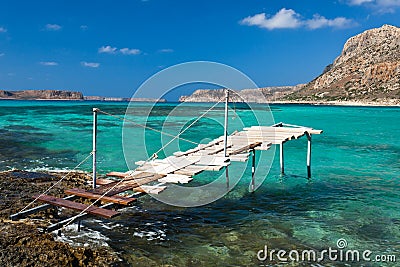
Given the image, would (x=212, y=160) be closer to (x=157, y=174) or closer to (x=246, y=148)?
(x=157, y=174)

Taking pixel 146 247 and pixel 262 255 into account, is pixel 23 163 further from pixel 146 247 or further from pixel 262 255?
pixel 262 255

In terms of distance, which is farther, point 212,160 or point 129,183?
point 212,160

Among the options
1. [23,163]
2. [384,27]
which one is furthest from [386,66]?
[23,163]

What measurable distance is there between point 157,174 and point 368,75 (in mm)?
147169

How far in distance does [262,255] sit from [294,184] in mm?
7525

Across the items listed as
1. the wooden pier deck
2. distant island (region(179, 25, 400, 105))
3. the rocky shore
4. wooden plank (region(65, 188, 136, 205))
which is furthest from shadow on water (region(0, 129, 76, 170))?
distant island (region(179, 25, 400, 105))

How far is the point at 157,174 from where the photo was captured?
32.2 feet

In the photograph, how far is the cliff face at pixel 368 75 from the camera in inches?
5162

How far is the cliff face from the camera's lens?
131 metres

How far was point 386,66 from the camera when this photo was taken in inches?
5182

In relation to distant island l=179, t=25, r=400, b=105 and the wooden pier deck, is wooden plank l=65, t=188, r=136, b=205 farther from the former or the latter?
distant island l=179, t=25, r=400, b=105

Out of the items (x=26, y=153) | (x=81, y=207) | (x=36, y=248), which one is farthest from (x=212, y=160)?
(x=26, y=153)

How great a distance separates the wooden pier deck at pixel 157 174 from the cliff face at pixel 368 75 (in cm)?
12643

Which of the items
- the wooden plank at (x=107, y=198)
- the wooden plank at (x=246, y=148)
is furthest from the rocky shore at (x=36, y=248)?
the wooden plank at (x=246, y=148)
